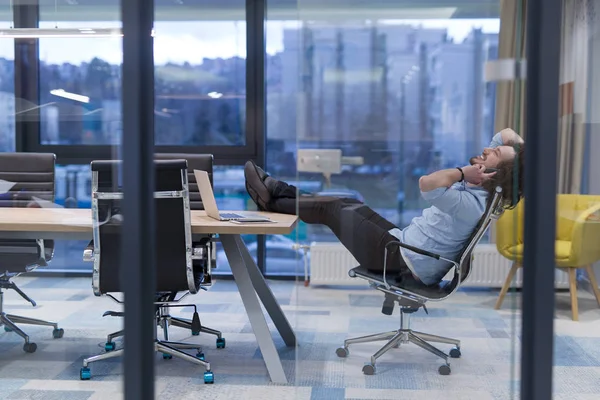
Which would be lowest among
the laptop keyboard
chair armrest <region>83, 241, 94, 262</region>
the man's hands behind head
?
chair armrest <region>83, 241, 94, 262</region>

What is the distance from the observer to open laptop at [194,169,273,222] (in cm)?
384

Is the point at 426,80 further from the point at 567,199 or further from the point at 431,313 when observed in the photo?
the point at 431,313

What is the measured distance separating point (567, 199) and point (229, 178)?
3.77m

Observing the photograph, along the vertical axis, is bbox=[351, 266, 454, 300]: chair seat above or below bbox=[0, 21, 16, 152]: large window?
below

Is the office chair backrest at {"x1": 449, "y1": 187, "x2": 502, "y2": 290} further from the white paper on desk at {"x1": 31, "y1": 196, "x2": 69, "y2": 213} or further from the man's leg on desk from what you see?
the white paper on desk at {"x1": 31, "y1": 196, "x2": 69, "y2": 213}

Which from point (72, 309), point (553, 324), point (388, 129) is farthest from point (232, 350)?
point (553, 324)

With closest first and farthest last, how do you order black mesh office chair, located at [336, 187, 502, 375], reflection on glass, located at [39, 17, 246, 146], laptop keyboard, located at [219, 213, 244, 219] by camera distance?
black mesh office chair, located at [336, 187, 502, 375] → laptop keyboard, located at [219, 213, 244, 219] → reflection on glass, located at [39, 17, 246, 146]

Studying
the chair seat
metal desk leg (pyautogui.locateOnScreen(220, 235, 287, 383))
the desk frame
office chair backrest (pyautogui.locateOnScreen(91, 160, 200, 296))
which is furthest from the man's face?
metal desk leg (pyautogui.locateOnScreen(220, 235, 287, 383))

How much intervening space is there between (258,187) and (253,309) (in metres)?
1.12

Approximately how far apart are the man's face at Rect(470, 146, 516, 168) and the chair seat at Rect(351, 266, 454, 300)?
19.5 inches

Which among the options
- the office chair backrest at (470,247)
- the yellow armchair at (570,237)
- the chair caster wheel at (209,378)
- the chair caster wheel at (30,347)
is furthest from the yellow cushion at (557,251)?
the chair caster wheel at (30,347)

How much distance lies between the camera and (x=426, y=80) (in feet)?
8.39

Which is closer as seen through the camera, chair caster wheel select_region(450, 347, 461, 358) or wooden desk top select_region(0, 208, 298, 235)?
chair caster wheel select_region(450, 347, 461, 358)

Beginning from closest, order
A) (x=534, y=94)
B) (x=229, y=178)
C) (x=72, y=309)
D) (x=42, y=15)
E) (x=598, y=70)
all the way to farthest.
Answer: (x=534, y=94) < (x=598, y=70) < (x=72, y=309) < (x=42, y=15) < (x=229, y=178)
